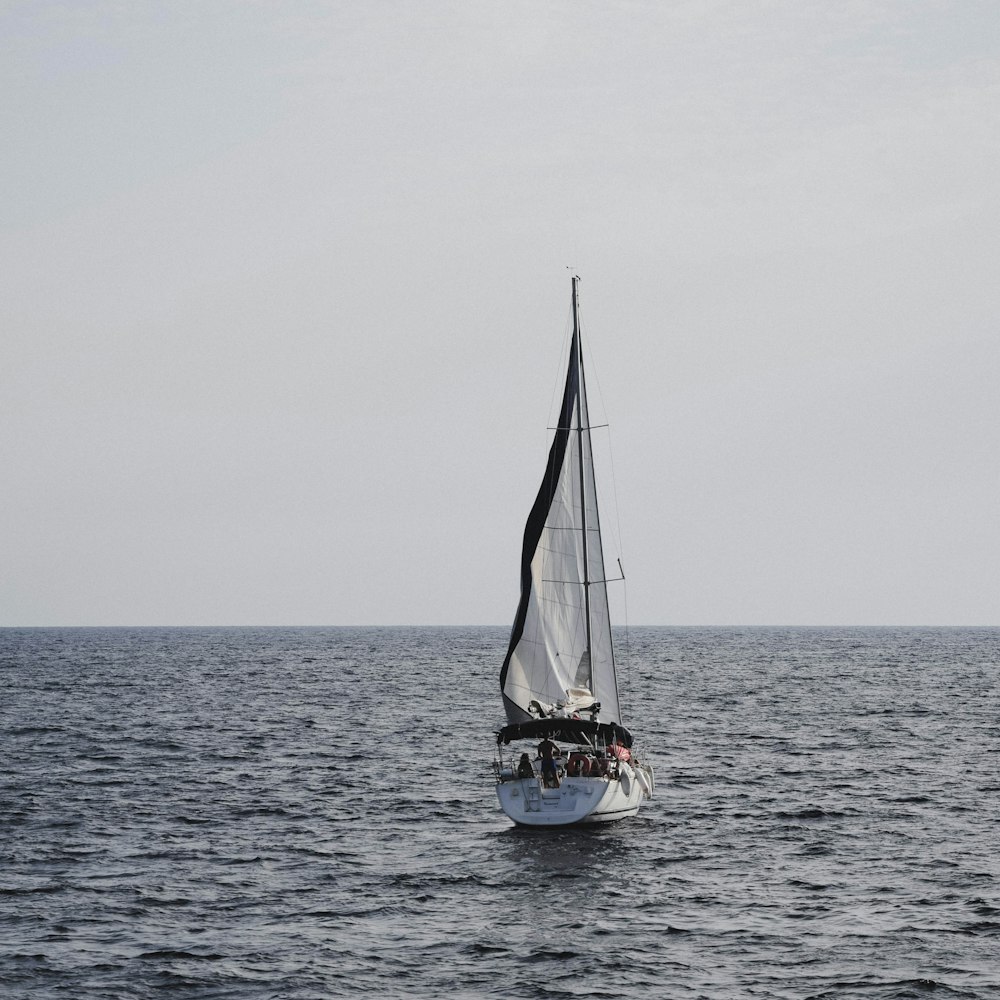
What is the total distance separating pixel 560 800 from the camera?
3862 centimetres

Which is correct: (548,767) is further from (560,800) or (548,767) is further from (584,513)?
(584,513)

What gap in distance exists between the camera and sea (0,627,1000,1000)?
2584 centimetres

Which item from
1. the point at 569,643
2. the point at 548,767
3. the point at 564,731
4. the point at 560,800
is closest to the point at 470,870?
the point at 560,800

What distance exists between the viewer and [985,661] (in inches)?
6880

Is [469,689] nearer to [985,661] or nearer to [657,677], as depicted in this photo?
[657,677]

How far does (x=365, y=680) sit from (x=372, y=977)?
102132mm

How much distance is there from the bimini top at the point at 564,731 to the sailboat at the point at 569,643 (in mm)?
30

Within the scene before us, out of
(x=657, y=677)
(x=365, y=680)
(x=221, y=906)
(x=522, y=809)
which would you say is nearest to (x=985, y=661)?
(x=657, y=677)

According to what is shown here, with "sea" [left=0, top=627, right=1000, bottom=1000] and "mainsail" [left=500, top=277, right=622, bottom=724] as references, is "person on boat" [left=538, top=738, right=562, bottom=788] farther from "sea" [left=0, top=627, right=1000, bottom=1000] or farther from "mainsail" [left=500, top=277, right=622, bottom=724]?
"mainsail" [left=500, top=277, right=622, bottom=724]

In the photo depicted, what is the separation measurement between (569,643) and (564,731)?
2955 mm

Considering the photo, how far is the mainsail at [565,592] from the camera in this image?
134ft

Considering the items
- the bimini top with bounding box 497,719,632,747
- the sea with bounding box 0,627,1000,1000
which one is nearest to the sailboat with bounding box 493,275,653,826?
the bimini top with bounding box 497,719,632,747

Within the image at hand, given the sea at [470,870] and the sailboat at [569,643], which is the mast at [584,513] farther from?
the sea at [470,870]

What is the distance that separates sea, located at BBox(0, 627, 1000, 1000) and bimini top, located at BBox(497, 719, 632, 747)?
109 inches
